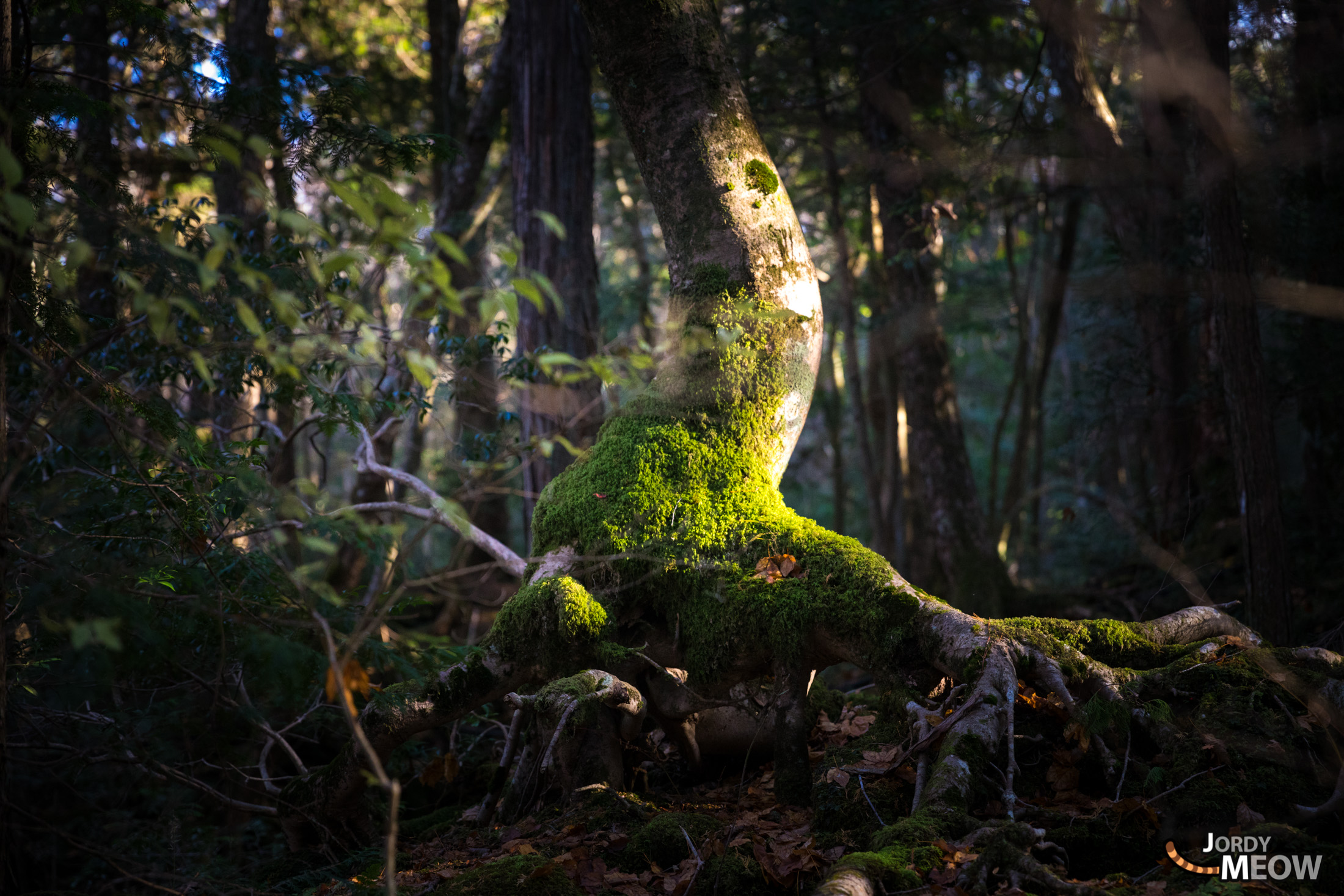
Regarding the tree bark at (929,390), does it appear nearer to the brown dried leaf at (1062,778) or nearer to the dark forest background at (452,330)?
the dark forest background at (452,330)

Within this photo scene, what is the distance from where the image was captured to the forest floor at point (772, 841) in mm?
3020

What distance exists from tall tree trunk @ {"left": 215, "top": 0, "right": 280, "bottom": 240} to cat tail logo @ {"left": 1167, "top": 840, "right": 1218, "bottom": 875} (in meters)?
3.91

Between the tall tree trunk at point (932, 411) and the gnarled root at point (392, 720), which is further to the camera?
the tall tree trunk at point (932, 411)

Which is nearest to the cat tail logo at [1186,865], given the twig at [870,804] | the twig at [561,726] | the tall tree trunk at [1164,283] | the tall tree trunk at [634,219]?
the twig at [870,804]

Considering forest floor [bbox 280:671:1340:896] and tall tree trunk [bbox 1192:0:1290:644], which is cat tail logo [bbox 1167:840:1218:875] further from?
tall tree trunk [bbox 1192:0:1290:644]

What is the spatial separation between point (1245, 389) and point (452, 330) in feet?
21.5

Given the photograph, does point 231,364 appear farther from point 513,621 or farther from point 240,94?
point 513,621

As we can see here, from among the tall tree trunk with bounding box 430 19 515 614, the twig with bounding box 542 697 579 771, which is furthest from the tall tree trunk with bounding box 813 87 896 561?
the twig with bounding box 542 697 579 771

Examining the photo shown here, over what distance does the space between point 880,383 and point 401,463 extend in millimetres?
8797

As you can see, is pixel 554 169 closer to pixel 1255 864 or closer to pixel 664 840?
pixel 664 840

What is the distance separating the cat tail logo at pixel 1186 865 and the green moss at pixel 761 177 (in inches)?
152

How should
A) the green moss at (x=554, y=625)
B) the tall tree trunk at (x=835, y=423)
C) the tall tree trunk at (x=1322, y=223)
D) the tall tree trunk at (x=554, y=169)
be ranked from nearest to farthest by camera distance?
1. the green moss at (x=554, y=625)
2. the tall tree trunk at (x=1322, y=223)
3. the tall tree trunk at (x=554, y=169)
4. the tall tree trunk at (x=835, y=423)

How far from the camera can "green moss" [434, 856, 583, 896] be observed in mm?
3238

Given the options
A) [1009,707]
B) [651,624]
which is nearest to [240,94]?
[651,624]
